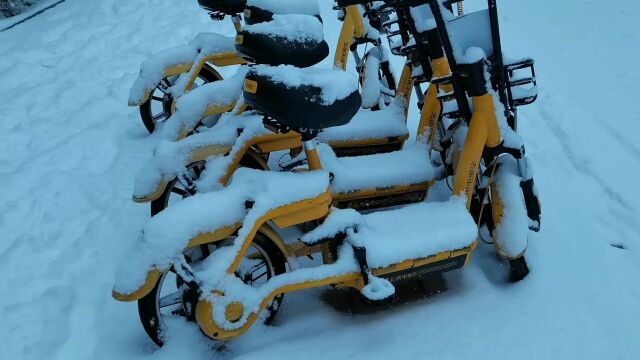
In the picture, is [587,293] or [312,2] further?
[312,2]

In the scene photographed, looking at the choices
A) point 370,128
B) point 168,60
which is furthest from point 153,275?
point 168,60

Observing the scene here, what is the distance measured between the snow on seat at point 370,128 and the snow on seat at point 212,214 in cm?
120

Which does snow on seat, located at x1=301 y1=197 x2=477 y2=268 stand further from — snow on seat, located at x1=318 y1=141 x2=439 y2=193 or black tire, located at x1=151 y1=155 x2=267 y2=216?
black tire, located at x1=151 y1=155 x2=267 y2=216

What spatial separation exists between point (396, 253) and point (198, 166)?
1368 millimetres

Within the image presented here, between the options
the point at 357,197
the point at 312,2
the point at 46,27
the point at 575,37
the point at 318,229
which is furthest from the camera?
the point at 46,27

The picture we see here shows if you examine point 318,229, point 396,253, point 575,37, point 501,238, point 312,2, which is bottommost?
point 575,37

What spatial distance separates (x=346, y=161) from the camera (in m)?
3.35

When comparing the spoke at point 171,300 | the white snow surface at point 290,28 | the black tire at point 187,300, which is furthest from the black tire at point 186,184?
the white snow surface at point 290,28

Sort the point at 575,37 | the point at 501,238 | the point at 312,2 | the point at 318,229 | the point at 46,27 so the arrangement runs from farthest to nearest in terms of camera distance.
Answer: the point at 46,27, the point at 575,37, the point at 312,2, the point at 501,238, the point at 318,229

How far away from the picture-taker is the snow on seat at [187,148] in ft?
9.48

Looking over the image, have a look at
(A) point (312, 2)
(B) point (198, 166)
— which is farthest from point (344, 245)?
(A) point (312, 2)

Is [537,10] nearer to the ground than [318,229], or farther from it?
nearer to the ground

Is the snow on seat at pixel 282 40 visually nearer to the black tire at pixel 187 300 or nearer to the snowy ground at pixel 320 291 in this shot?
the black tire at pixel 187 300

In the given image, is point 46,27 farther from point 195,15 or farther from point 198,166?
point 198,166
